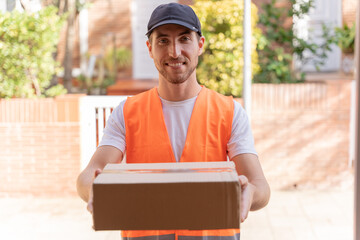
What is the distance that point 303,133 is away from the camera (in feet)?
19.9

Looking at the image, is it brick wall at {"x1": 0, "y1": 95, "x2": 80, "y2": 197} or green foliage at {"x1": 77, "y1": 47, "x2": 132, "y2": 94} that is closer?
brick wall at {"x1": 0, "y1": 95, "x2": 80, "y2": 197}

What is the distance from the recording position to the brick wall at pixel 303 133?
6062 mm

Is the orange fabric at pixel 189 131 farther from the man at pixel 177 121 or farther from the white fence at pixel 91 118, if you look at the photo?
the white fence at pixel 91 118

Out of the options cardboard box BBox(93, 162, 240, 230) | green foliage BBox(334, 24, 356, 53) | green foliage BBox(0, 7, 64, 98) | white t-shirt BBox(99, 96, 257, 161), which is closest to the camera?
cardboard box BBox(93, 162, 240, 230)

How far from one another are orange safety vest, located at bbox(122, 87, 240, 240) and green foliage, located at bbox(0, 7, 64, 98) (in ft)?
14.5

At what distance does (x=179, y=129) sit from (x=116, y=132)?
239 millimetres

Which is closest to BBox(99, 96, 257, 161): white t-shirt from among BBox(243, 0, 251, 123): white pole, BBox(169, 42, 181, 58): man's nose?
BBox(169, 42, 181, 58): man's nose

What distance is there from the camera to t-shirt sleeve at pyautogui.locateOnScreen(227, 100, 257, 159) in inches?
75.1

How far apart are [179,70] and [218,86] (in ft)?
15.7

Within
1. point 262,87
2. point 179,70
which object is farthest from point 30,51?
point 179,70

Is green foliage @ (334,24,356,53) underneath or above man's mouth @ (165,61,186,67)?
above

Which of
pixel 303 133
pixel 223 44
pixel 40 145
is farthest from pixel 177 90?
pixel 223 44

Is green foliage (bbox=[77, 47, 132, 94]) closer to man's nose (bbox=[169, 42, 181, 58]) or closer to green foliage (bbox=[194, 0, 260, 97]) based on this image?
green foliage (bbox=[194, 0, 260, 97])

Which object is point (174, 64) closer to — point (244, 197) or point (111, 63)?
point (244, 197)
